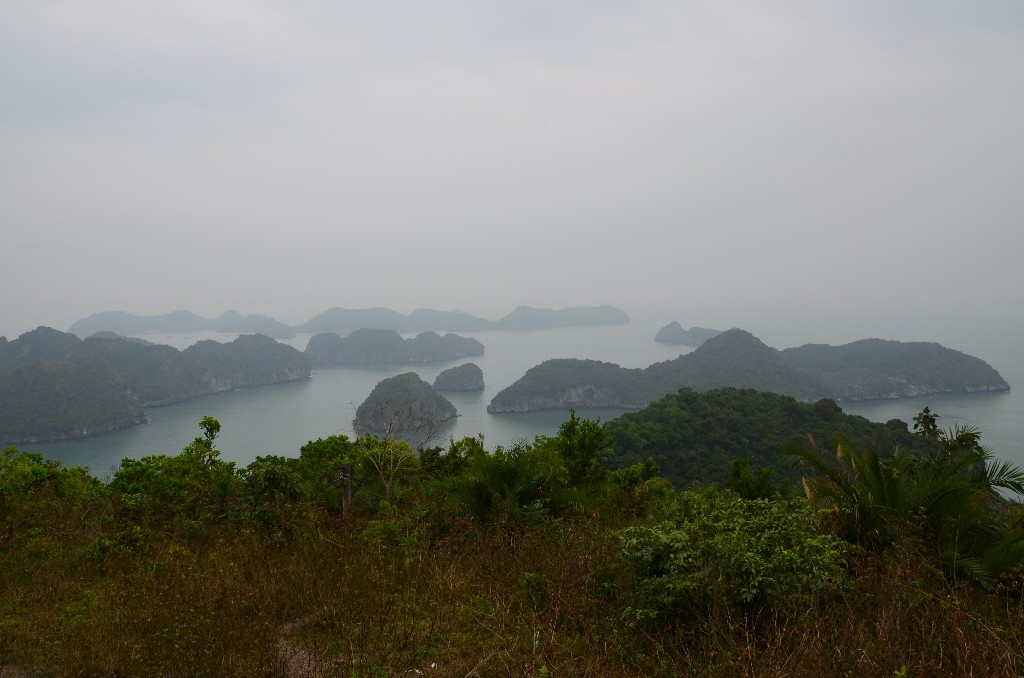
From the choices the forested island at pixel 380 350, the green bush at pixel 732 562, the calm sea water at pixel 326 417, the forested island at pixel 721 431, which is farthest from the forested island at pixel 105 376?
the green bush at pixel 732 562

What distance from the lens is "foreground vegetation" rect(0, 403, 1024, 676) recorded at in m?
3.16

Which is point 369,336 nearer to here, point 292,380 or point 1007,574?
point 292,380

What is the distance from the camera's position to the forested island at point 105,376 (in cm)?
6738

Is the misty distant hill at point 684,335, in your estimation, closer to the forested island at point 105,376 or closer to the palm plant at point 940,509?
the forested island at point 105,376

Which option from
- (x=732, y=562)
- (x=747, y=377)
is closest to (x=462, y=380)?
(x=747, y=377)

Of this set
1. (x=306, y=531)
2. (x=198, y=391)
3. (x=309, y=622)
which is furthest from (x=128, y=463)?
(x=198, y=391)

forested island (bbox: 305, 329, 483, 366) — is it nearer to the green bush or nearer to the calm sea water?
the calm sea water

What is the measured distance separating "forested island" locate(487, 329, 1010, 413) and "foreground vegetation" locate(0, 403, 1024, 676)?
76279 millimetres

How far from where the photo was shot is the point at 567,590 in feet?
13.4

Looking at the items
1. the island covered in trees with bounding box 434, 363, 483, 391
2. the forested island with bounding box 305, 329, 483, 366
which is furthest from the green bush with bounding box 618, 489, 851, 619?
the forested island with bounding box 305, 329, 483, 366

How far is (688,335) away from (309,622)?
18046 cm

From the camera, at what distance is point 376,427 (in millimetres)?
67625

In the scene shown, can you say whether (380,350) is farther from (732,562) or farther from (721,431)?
(732,562)

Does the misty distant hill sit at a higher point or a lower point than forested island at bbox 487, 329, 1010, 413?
higher
